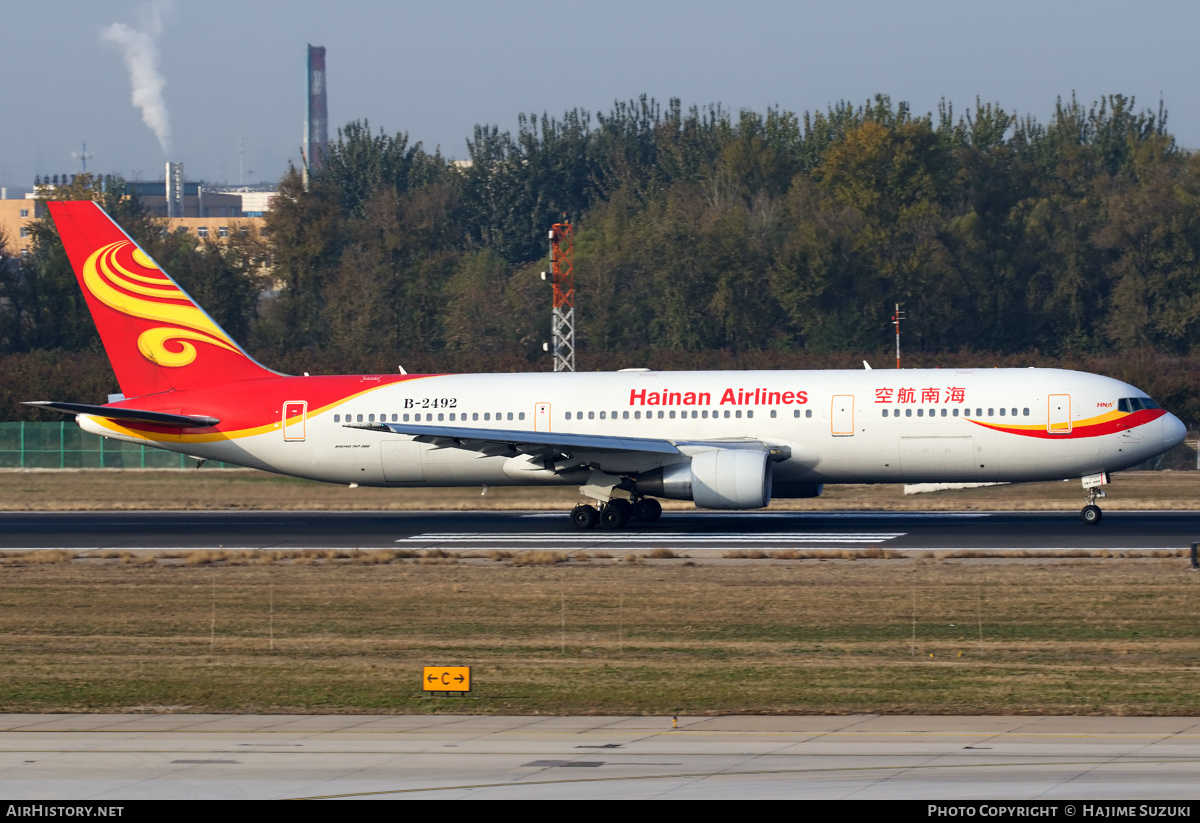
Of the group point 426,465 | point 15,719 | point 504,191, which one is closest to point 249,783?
point 15,719

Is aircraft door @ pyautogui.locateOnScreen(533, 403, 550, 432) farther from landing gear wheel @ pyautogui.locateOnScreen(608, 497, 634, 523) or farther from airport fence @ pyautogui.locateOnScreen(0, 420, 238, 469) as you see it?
airport fence @ pyautogui.locateOnScreen(0, 420, 238, 469)

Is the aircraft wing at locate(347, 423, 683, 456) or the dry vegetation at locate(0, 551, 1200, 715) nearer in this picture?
the dry vegetation at locate(0, 551, 1200, 715)

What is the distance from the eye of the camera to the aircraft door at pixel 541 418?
38.3m

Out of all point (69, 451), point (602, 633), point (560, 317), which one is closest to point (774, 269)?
point (560, 317)

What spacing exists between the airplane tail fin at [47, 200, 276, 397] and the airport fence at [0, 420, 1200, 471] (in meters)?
17.8

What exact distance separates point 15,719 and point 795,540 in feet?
70.2

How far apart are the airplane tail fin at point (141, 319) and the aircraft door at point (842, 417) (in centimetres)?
1615

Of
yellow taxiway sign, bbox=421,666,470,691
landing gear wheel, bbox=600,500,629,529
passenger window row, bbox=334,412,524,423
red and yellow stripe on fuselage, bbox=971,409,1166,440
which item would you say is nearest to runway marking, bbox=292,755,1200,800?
yellow taxiway sign, bbox=421,666,470,691

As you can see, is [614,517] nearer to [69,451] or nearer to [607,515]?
[607,515]

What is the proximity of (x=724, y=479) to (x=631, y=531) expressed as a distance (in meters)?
3.79

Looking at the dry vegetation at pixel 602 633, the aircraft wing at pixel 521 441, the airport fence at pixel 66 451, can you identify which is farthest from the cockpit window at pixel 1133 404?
the airport fence at pixel 66 451

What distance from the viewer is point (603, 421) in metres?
37.9

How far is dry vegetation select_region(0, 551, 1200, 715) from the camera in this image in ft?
54.6
